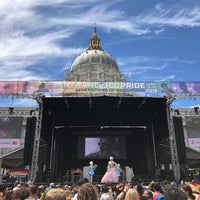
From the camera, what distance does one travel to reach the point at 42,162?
55.7 ft

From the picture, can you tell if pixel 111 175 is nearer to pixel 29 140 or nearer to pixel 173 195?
pixel 29 140

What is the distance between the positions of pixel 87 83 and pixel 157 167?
8.49 meters

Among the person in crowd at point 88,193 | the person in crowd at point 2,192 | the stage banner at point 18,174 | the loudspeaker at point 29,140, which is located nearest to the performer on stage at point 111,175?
the loudspeaker at point 29,140

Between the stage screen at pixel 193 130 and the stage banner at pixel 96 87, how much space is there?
5.04m

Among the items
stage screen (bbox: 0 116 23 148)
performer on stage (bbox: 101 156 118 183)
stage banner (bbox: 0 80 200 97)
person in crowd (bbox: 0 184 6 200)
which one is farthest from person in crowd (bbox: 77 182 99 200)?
stage screen (bbox: 0 116 23 148)

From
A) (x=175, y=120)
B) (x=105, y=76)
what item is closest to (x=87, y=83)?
(x=175, y=120)

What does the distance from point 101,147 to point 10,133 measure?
768 cm

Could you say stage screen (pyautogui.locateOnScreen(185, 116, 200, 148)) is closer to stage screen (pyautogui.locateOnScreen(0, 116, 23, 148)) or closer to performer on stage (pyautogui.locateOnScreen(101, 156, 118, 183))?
performer on stage (pyautogui.locateOnScreen(101, 156, 118, 183))

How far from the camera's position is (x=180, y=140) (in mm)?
15391

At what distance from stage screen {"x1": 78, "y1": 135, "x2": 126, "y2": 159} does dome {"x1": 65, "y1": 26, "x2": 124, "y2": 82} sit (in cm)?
4632

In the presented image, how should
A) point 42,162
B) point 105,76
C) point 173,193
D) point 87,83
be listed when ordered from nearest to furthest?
1. point 173,193
2. point 87,83
3. point 42,162
4. point 105,76

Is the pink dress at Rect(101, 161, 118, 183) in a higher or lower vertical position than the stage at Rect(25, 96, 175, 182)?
lower

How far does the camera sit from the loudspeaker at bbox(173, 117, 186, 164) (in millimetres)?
14969

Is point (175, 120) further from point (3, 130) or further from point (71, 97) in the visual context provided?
point (3, 130)
